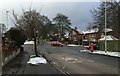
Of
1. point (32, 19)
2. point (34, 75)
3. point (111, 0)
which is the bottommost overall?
point (34, 75)

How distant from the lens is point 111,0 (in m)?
49.4

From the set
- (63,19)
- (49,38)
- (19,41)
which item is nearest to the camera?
(19,41)

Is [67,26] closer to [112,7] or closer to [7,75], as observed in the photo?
[112,7]

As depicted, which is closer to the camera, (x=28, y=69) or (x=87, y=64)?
(x=28, y=69)

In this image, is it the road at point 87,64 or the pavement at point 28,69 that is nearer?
the road at point 87,64

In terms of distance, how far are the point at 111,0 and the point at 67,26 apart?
86.3 metres

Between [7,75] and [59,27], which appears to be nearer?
[7,75]

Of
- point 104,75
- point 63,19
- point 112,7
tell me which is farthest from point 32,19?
point 63,19

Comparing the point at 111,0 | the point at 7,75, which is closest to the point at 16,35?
the point at 111,0

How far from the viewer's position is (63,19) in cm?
13138

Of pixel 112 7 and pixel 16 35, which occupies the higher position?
pixel 112 7

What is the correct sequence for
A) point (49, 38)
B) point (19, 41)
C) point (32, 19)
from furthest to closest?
Answer: point (49, 38)
point (19, 41)
point (32, 19)

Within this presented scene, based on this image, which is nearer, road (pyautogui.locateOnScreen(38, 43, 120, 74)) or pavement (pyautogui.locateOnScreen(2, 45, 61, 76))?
road (pyautogui.locateOnScreen(38, 43, 120, 74))

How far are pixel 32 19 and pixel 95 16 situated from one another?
20.3 metres
